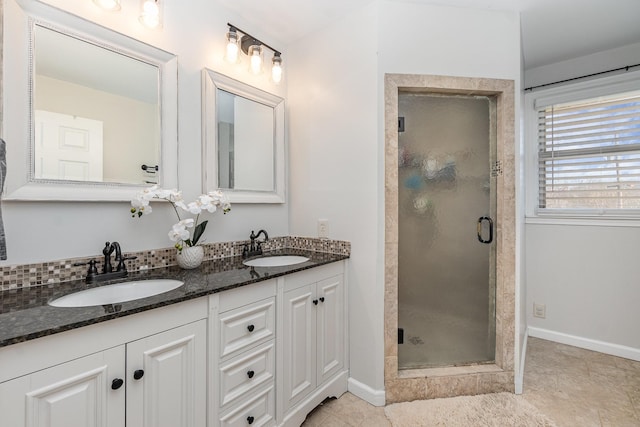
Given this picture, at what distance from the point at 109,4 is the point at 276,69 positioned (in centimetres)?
96

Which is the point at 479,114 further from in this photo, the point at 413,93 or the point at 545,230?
the point at 545,230

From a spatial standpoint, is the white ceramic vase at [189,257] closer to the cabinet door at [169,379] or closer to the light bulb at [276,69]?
the cabinet door at [169,379]

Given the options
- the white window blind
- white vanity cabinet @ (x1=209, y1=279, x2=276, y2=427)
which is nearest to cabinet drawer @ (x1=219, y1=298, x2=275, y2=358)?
white vanity cabinet @ (x1=209, y1=279, x2=276, y2=427)

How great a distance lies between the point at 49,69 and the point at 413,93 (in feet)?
6.06

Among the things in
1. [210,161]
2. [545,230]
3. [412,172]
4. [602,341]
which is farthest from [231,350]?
[602,341]

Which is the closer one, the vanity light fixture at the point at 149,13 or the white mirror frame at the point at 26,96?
the white mirror frame at the point at 26,96

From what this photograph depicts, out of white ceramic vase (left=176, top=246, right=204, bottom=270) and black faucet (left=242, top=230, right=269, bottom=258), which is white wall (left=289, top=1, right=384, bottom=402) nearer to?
black faucet (left=242, top=230, right=269, bottom=258)

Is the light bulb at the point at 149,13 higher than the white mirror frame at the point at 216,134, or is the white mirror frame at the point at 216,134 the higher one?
the light bulb at the point at 149,13

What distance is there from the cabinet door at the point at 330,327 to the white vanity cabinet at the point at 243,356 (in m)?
0.37

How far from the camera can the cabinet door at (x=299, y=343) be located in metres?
1.51

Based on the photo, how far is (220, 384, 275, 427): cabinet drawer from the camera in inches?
48.8

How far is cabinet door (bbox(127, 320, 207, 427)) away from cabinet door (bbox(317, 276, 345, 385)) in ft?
2.42

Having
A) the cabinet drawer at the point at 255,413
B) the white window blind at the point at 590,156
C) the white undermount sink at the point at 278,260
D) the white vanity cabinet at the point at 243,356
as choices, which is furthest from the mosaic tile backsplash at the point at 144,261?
the white window blind at the point at 590,156

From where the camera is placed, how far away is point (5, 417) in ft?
2.33
